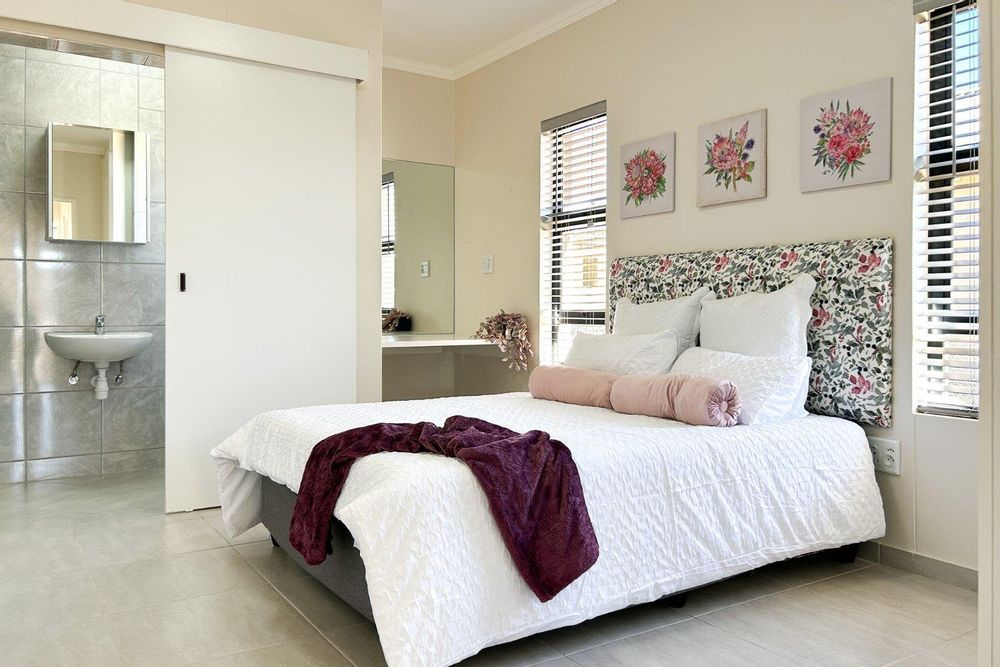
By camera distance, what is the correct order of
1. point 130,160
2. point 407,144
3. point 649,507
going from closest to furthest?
point 649,507, point 130,160, point 407,144

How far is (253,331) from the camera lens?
12.7 feet

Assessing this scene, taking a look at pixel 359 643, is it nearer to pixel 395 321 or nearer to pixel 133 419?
pixel 133 419

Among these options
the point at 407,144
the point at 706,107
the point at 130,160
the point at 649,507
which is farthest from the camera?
the point at 407,144

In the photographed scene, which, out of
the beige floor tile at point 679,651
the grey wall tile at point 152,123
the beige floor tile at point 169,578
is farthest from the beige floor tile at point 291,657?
the grey wall tile at point 152,123

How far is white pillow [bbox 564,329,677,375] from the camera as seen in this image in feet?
11.0

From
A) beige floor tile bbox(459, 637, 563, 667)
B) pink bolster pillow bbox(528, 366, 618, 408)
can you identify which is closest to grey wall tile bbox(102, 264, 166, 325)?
pink bolster pillow bbox(528, 366, 618, 408)

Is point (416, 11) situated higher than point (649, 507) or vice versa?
point (416, 11)

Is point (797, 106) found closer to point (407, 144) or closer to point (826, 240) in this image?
point (826, 240)

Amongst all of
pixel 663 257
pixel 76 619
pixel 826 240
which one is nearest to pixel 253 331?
pixel 76 619

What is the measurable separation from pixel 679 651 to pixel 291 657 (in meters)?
1.10

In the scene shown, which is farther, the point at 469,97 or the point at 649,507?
the point at 469,97

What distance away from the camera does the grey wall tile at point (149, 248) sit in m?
4.58

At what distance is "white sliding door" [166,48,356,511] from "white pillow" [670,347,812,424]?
6.60ft

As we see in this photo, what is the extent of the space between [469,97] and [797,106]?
8.82 feet
